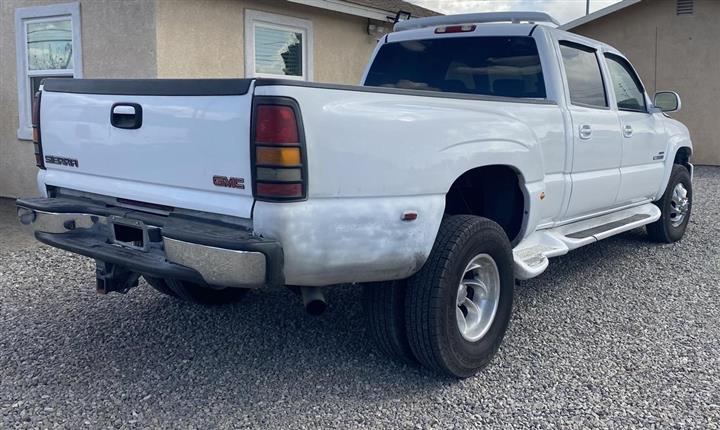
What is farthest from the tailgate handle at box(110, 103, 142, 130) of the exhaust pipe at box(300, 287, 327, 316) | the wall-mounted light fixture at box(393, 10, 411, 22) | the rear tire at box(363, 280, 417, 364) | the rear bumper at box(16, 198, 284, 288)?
the wall-mounted light fixture at box(393, 10, 411, 22)

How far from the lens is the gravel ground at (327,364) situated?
3.36m

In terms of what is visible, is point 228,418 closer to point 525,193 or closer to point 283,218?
point 283,218

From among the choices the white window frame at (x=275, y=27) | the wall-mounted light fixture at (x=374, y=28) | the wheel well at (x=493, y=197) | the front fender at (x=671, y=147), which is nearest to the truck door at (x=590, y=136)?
the wheel well at (x=493, y=197)

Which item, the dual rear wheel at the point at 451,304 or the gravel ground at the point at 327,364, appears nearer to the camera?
the gravel ground at the point at 327,364

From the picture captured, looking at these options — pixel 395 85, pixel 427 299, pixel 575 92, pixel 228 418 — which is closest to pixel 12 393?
pixel 228 418

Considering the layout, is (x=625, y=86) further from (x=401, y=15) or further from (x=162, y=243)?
(x=401, y=15)

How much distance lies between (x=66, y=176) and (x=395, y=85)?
2.63 meters

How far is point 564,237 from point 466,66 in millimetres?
1439

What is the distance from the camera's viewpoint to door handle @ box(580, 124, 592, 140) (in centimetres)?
485

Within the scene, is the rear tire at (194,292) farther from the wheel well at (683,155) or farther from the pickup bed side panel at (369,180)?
the wheel well at (683,155)

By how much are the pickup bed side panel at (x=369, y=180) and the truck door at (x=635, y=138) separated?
7.92ft

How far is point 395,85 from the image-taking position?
5477 millimetres

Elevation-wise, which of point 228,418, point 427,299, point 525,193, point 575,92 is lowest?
point 228,418

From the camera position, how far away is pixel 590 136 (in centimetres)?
496
